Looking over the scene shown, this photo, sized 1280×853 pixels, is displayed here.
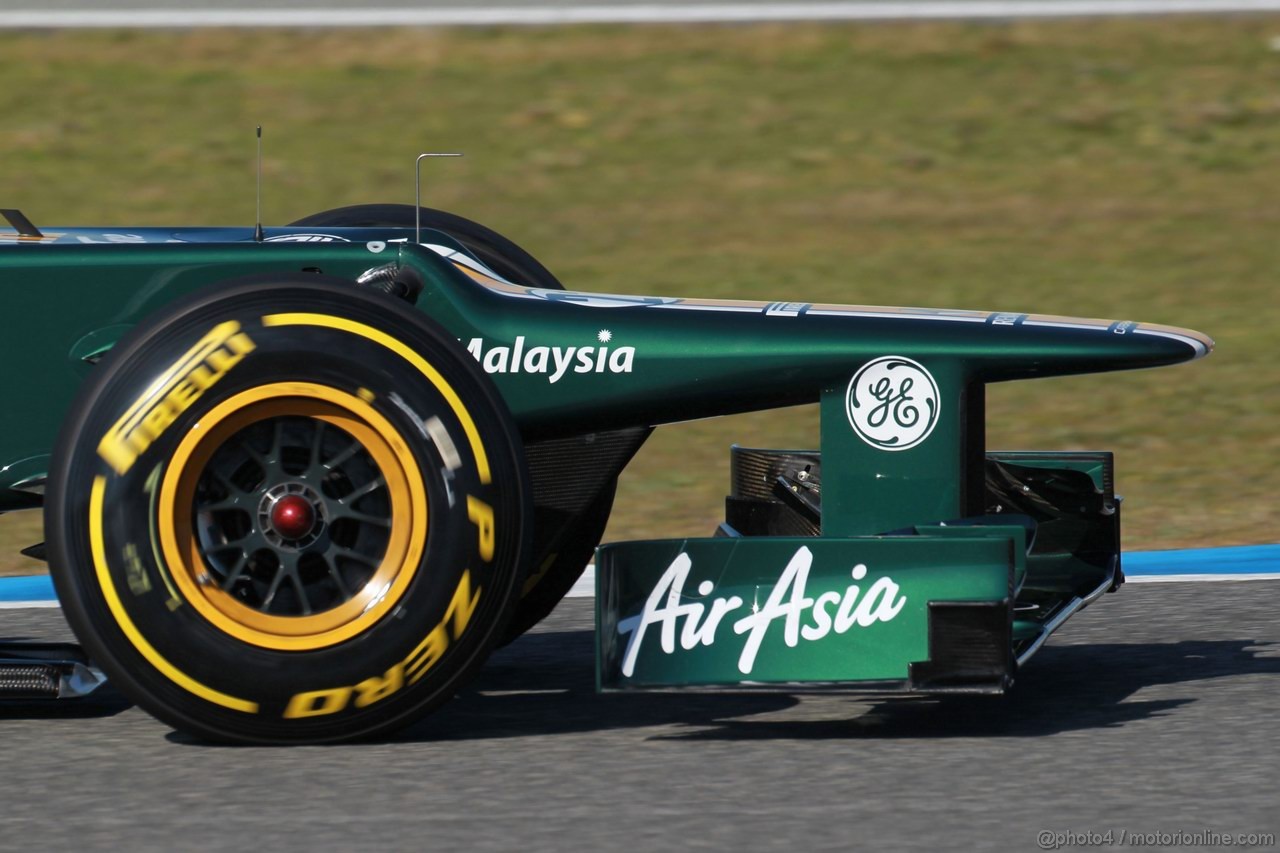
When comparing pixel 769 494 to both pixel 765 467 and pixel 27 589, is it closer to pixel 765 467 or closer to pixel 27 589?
pixel 765 467

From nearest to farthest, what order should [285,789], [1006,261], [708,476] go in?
[285,789] → [708,476] → [1006,261]

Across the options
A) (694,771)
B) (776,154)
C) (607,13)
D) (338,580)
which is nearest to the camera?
(694,771)

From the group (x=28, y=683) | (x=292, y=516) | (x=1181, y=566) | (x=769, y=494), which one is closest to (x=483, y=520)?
→ (x=292, y=516)

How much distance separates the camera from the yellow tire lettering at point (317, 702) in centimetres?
405

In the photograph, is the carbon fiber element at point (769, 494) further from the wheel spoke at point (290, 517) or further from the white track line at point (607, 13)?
the white track line at point (607, 13)

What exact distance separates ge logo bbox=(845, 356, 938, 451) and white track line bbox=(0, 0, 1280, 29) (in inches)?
434

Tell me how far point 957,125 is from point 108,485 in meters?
10.1

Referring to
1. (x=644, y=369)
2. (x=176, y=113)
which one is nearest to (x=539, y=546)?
(x=644, y=369)

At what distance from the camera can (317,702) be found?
405cm

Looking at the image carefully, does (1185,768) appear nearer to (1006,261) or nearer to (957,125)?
(1006,261)

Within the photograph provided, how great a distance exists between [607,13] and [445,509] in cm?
1209

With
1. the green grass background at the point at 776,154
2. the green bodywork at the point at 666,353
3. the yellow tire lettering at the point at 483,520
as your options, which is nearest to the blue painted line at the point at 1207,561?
the green bodywork at the point at 666,353

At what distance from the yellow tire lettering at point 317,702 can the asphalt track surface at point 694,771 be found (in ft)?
0.33

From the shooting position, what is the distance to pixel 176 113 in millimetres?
14125
